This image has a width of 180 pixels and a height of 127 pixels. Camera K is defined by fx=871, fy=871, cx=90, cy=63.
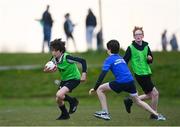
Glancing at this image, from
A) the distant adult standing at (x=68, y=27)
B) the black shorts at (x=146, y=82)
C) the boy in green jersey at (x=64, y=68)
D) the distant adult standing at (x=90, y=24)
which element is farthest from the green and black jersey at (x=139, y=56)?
the distant adult standing at (x=68, y=27)

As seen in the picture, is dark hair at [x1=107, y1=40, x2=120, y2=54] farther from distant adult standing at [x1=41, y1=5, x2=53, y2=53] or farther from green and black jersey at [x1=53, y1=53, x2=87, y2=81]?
distant adult standing at [x1=41, y1=5, x2=53, y2=53]

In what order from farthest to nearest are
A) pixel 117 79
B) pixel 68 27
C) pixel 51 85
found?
1. pixel 68 27
2. pixel 51 85
3. pixel 117 79

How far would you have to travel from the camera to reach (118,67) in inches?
696

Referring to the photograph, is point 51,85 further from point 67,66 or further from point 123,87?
point 123,87

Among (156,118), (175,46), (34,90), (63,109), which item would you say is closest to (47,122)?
(63,109)

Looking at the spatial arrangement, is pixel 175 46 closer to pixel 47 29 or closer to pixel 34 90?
pixel 47 29

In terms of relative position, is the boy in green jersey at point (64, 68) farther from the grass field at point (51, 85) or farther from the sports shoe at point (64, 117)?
the grass field at point (51, 85)

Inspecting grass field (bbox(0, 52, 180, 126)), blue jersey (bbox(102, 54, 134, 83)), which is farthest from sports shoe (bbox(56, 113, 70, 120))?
grass field (bbox(0, 52, 180, 126))

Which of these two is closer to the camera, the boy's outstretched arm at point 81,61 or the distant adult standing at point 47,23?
the boy's outstretched arm at point 81,61

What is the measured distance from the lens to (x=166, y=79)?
3288 centimetres

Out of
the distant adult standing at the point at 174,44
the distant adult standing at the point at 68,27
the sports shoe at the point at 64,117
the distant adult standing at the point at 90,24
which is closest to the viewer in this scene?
the sports shoe at the point at 64,117

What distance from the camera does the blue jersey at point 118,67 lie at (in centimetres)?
1758

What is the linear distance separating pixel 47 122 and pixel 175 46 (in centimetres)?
2485

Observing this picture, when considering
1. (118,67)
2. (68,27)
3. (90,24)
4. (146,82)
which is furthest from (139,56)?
(68,27)
